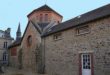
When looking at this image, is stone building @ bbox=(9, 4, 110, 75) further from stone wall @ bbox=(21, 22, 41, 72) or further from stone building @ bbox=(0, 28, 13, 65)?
stone building @ bbox=(0, 28, 13, 65)

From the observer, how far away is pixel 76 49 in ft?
52.5

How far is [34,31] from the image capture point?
966 inches

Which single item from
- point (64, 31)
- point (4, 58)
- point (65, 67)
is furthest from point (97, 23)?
point (4, 58)

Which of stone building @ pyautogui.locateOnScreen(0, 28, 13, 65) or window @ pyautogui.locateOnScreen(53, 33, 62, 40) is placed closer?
window @ pyautogui.locateOnScreen(53, 33, 62, 40)

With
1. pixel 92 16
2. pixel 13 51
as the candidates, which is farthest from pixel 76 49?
pixel 13 51

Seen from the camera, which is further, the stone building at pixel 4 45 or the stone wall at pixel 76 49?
the stone building at pixel 4 45

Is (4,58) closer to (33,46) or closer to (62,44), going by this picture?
(33,46)

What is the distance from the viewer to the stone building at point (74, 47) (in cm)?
1349

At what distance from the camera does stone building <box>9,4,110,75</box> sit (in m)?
13.5

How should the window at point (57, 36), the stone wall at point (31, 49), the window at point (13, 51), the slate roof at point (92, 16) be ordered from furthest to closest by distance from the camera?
the window at point (13, 51) < the stone wall at point (31, 49) < the window at point (57, 36) < the slate roof at point (92, 16)

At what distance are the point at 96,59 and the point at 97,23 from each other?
10.1ft

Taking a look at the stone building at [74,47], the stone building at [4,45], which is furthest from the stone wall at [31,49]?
the stone building at [4,45]

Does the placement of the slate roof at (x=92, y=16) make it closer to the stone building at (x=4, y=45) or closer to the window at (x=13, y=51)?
the window at (x=13, y=51)

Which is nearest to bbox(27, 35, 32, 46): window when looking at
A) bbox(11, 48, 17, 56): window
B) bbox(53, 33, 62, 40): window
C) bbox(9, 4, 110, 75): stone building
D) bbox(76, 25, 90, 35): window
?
bbox(9, 4, 110, 75): stone building
